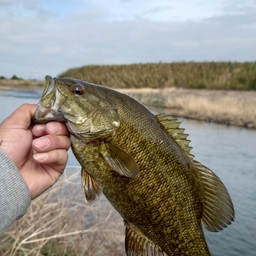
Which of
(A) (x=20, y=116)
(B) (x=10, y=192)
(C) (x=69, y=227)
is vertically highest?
(A) (x=20, y=116)

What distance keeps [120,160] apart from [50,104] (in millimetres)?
472

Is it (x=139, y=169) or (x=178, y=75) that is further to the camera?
(x=178, y=75)

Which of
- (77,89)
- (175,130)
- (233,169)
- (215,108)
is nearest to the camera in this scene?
(77,89)

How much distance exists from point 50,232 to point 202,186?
405cm

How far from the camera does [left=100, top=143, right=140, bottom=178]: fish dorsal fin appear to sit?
2.20 m

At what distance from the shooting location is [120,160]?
2.22 m

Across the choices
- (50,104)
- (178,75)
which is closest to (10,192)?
(50,104)

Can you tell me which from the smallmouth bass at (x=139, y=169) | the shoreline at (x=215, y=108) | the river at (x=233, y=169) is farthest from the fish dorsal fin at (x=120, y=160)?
the shoreline at (x=215, y=108)

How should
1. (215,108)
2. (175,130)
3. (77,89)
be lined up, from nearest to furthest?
(77,89), (175,130), (215,108)

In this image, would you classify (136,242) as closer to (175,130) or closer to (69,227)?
(175,130)

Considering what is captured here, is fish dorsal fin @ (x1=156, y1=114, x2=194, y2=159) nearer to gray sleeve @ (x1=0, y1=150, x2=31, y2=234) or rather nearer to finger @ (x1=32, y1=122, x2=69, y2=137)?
finger @ (x1=32, y1=122, x2=69, y2=137)

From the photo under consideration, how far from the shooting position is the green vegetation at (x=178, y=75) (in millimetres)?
34750

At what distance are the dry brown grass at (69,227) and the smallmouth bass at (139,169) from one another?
320 cm

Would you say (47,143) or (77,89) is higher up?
(77,89)
